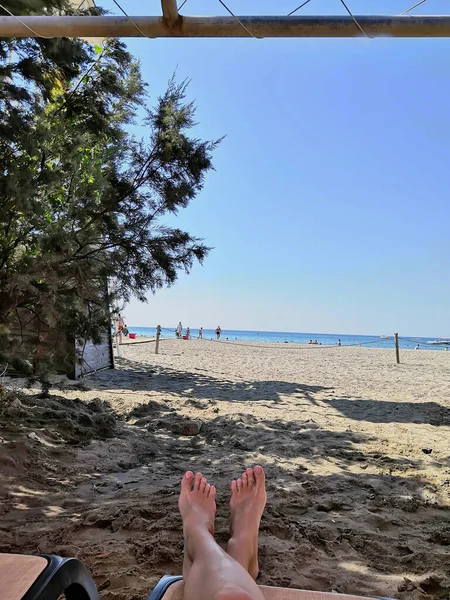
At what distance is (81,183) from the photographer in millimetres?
3410

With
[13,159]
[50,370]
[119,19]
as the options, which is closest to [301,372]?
[50,370]

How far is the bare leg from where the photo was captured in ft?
3.07

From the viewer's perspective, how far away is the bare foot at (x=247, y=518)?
139cm

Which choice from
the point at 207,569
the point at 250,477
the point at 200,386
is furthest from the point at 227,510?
the point at 200,386

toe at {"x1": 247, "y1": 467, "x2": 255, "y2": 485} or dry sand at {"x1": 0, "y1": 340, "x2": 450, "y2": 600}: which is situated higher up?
toe at {"x1": 247, "y1": 467, "x2": 255, "y2": 485}

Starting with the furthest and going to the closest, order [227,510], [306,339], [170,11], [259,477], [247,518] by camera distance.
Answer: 1. [306,339]
2. [227,510]
3. [259,477]
4. [170,11]
5. [247,518]

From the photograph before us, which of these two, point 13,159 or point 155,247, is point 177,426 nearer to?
point 155,247

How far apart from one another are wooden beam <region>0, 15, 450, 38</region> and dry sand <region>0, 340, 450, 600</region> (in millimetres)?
2084

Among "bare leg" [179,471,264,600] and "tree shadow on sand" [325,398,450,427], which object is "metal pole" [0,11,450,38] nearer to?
"bare leg" [179,471,264,600]

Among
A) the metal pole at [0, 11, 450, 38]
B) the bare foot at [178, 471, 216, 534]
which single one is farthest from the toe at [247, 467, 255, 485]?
the metal pole at [0, 11, 450, 38]

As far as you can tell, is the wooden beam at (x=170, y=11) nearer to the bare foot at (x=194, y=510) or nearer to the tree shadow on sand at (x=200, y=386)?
the bare foot at (x=194, y=510)

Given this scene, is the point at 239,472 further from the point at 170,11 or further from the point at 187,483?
the point at 170,11

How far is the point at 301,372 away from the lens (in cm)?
935

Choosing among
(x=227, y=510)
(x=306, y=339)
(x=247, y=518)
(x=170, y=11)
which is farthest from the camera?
(x=306, y=339)
